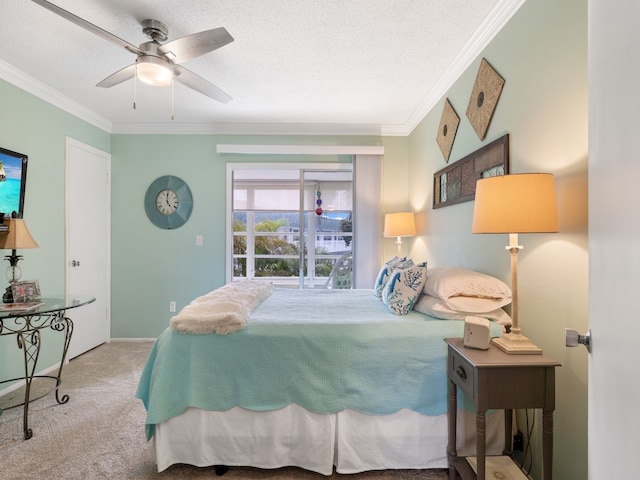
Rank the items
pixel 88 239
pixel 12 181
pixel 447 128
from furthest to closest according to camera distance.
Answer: pixel 88 239 → pixel 447 128 → pixel 12 181

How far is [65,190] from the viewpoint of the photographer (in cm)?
314

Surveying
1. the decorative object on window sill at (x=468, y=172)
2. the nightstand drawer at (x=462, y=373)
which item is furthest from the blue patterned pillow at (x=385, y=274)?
the nightstand drawer at (x=462, y=373)

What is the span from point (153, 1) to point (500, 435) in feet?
9.83

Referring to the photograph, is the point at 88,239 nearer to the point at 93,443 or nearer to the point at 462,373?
the point at 93,443

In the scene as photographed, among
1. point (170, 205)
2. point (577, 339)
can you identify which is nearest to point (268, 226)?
point (170, 205)

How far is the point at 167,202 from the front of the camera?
382cm

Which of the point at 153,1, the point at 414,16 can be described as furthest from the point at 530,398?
the point at 153,1

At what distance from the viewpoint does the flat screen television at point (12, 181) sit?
246 cm

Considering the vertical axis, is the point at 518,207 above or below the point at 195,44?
below

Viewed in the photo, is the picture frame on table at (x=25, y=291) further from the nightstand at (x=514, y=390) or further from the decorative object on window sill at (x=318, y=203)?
the decorative object on window sill at (x=318, y=203)

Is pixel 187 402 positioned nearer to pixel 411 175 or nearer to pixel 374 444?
pixel 374 444

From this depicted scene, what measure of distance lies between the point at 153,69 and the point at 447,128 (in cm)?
217

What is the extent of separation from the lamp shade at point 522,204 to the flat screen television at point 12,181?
10.4ft

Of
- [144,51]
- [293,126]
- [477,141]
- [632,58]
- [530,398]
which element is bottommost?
[530,398]
